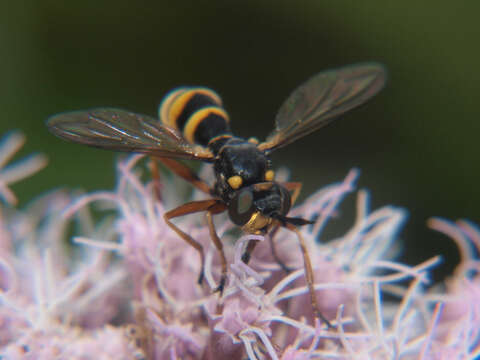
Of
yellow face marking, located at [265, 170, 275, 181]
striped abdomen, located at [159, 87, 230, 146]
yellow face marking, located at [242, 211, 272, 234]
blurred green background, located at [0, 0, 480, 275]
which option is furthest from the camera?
blurred green background, located at [0, 0, 480, 275]

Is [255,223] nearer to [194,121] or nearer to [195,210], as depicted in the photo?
[195,210]

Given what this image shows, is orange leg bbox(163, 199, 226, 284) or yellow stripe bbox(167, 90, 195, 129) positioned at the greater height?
yellow stripe bbox(167, 90, 195, 129)

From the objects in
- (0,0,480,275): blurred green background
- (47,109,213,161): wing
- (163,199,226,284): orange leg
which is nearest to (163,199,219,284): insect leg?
(163,199,226,284): orange leg

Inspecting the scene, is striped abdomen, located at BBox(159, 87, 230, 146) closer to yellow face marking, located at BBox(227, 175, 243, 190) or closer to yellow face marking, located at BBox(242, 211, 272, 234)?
yellow face marking, located at BBox(227, 175, 243, 190)

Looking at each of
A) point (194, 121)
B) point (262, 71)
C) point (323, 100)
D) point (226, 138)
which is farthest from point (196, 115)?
point (262, 71)

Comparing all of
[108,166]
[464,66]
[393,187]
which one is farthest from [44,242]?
[464,66]

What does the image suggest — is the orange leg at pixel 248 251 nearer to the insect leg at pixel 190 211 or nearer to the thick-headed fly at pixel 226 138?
the thick-headed fly at pixel 226 138

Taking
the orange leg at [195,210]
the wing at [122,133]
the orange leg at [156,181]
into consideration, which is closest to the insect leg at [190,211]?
the orange leg at [195,210]
